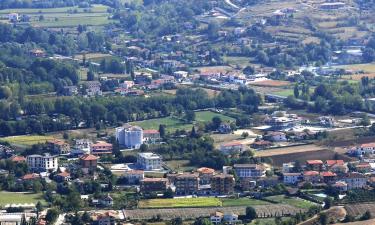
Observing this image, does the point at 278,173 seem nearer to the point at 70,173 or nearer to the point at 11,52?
the point at 70,173

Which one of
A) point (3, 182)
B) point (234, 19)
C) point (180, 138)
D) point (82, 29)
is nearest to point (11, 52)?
point (82, 29)

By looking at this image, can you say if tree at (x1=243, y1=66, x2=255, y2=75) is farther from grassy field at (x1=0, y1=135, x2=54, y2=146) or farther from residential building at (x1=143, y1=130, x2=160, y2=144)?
grassy field at (x1=0, y1=135, x2=54, y2=146)

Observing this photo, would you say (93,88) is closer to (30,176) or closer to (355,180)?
(30,176)

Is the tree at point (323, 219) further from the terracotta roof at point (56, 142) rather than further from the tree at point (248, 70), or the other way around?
the tree at point (248, 70)

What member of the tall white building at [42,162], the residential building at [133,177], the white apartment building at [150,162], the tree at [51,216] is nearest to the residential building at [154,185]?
the residential building at [133,177]

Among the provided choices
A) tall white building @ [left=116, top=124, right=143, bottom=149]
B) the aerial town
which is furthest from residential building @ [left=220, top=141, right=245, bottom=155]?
tall white building @ [left=116, top=124, right=143, bottom=149]

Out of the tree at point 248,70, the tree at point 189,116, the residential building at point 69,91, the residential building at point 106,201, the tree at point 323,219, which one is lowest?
the tree at point 248,70
